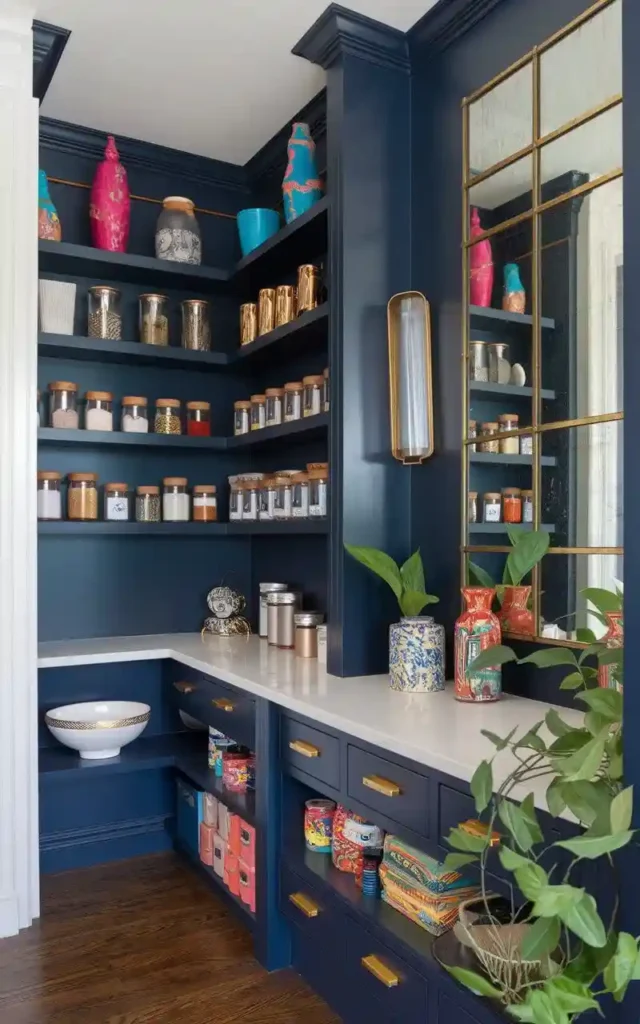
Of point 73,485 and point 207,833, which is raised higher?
point 73,485

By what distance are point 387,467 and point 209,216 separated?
1.65 metres

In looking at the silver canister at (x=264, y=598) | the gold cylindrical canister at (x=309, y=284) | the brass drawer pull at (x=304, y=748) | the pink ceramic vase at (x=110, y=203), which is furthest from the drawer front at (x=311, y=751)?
the pink ceramic vase at (x=110, y=203)

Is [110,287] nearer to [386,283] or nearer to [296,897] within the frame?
[386,283]

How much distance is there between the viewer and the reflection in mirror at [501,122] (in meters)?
2.22

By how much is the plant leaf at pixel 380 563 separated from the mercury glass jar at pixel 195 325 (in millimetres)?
1333

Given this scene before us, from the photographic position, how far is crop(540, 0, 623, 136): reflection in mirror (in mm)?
1933

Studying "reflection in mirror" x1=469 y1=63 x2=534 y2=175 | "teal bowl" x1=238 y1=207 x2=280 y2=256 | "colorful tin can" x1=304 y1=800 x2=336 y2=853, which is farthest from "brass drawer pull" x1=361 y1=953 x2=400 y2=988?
"teal bowl" x1=238 y1=207 x2=280 y2=256

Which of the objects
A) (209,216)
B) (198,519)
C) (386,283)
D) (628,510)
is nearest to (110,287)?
(209,216)

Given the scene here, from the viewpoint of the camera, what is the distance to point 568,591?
6.72 ft

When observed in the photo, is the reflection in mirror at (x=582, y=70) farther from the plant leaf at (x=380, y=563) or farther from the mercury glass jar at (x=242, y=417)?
the mercury glass jar at (x=242, y=417)

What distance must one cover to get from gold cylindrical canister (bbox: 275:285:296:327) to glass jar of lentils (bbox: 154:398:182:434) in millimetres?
569

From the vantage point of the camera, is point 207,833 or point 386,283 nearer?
point 386,283

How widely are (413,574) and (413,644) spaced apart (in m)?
0.26

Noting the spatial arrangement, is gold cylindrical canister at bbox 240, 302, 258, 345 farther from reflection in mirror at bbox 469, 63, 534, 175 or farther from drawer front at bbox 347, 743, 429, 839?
drawer front at bbox 347, 743, 429, 839
